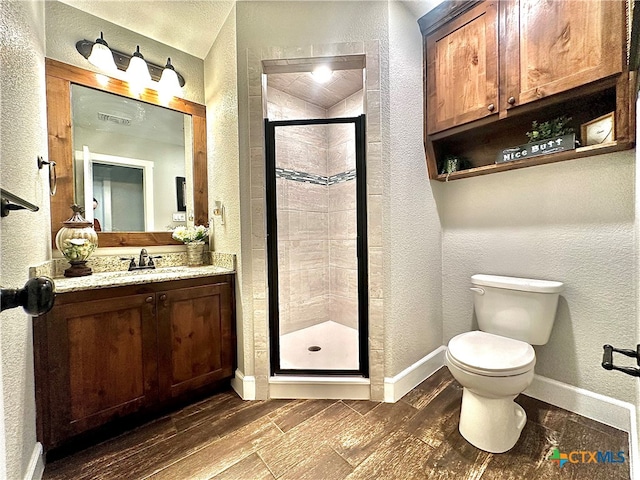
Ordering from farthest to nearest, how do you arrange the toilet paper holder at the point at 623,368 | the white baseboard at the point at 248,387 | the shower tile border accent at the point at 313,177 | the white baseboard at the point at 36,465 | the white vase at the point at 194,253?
the shower tile border accent at the point at 313,177, the white vase at the point at 194,253, the white baseboard at the point at 248,387, the white baseboard at the point at 36,465, the toilet paper holder at the point at 623,368

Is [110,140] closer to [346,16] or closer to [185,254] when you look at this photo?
[185,254]

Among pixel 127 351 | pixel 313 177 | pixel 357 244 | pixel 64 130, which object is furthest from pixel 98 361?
pixel 313 177

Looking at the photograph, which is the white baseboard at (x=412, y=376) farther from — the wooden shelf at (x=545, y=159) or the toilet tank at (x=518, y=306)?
the wooden shelf at (x=545, y=159)

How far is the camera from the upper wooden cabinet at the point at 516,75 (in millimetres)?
1279

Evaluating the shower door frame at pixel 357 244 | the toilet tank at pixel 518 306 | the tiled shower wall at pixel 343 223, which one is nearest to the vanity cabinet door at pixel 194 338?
the shower door frame at pixel 357 244

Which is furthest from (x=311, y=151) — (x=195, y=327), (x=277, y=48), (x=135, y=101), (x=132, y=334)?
(x=132, y=334)

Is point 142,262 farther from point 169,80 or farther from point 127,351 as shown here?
point 169,80

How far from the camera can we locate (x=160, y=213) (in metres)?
2.06

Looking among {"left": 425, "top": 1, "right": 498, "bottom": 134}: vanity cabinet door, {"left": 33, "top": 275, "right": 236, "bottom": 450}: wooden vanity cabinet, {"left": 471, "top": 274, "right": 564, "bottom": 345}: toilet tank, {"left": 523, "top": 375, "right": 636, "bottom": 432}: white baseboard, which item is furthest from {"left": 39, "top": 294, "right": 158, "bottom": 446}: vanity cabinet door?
{"left": 523, "top": 375, "right": 636, "bottom": 432}: white baseboard

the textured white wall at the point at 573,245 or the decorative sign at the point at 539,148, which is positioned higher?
the decorative sign at the point at 539,148

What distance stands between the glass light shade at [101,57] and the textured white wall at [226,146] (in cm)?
61

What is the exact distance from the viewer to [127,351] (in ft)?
4.91

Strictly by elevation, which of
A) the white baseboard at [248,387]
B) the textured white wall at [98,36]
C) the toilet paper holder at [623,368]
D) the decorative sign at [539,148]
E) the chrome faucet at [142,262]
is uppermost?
the textured white wall at [98,36]

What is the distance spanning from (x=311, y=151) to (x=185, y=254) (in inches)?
60.2
